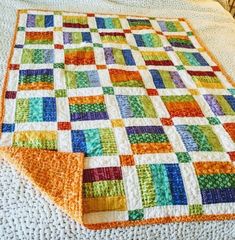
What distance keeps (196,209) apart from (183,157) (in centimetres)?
17

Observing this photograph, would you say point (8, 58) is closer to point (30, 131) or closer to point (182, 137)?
point (30, 131)

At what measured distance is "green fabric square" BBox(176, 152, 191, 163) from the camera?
109 centimetres

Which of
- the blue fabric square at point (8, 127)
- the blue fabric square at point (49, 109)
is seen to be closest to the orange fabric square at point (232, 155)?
the blue fabric square at point (49, 109)

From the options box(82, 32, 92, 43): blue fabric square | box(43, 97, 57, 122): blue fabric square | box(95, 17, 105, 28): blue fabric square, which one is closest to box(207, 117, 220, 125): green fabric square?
box(43, 97, 57, 122): blue fabric square

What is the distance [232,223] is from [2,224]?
2.07 feet

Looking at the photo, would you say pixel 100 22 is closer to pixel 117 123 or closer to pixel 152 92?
pixel 152 92

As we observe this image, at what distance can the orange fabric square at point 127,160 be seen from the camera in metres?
1.05

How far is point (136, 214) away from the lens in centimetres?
96

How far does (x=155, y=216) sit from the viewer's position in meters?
0.97

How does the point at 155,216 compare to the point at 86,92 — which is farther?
the point at 86,92

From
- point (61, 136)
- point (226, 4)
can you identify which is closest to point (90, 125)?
point (61, 136)

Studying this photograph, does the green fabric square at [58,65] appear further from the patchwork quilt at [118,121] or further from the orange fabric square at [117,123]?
the orange fabric square at [117,123]

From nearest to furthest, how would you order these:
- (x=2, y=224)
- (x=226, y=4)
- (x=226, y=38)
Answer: (x=2, y=224) < (x=226, y=38) < (x=226, y=4)

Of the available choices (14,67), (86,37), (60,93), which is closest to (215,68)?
(86,37)
